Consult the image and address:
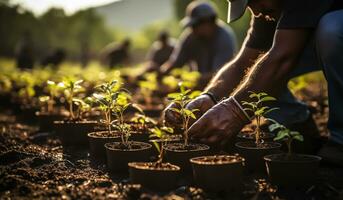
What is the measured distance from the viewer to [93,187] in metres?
2.51

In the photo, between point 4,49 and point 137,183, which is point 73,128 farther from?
point 4,49

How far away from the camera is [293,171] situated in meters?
2.54

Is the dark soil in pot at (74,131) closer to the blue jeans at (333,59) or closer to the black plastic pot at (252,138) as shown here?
the black plastic pot at (252,138)

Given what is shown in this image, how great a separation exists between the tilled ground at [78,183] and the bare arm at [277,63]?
2.10ft

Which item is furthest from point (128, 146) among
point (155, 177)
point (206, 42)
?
point (206, 42)

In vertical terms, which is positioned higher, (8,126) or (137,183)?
(8,126)

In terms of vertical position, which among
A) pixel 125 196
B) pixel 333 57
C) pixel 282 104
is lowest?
pixel 125 196

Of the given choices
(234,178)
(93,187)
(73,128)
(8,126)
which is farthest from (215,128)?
(8,126)

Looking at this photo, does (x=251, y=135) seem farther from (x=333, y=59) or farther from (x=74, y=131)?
(x=74, y=131)

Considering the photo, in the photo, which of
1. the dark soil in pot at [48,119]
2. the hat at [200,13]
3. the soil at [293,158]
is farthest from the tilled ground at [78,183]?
the hat at [200,13]

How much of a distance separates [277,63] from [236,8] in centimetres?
60

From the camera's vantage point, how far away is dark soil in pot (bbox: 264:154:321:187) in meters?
2.53

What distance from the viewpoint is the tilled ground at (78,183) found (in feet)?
7.70

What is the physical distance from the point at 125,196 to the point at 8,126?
323 cm
